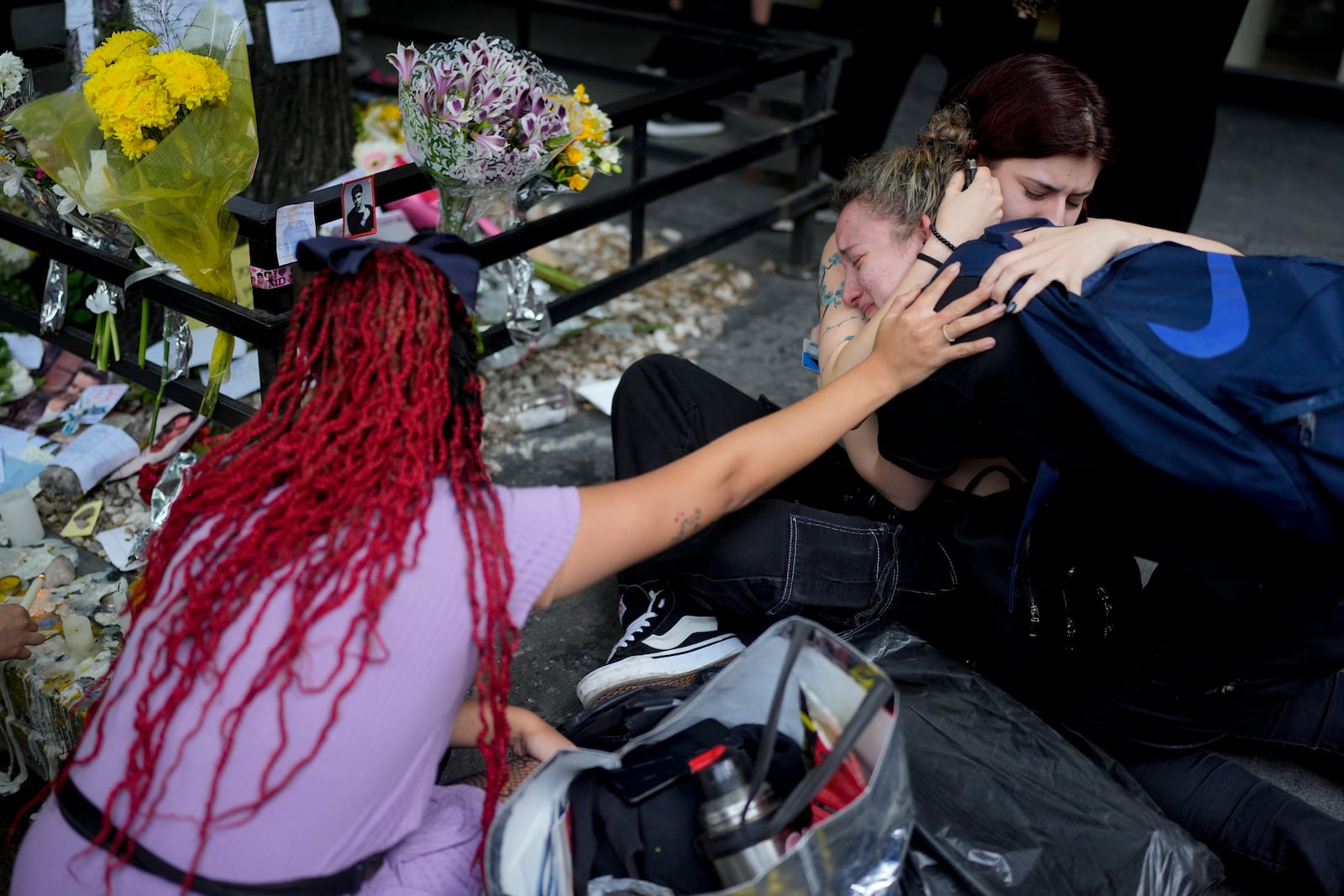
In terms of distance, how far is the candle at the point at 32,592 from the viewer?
2475 millimetres

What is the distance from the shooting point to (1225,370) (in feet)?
5.49

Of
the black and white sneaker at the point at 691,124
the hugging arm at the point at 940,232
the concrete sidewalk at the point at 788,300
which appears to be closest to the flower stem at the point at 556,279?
the concrete sidewalk at the point at 788,300

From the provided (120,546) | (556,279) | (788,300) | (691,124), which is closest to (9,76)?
(120,546)

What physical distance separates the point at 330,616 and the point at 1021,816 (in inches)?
45.2

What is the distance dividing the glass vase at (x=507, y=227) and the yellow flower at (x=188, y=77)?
1.74 ft

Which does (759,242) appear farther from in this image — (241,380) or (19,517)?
(19,517)

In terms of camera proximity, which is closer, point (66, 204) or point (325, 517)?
point (325, 517)

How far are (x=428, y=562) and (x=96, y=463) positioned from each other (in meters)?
2.03

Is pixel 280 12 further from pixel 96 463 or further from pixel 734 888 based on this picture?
pixel 734 888

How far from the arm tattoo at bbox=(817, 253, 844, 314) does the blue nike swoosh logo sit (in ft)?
2.46

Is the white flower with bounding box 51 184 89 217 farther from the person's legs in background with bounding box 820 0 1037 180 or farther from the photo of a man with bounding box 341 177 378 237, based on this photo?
the person's legs in background with bounding box 820 0 1037 180

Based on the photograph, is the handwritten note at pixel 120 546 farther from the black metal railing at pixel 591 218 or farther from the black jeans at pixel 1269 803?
the black jeans at pixel 1269 803

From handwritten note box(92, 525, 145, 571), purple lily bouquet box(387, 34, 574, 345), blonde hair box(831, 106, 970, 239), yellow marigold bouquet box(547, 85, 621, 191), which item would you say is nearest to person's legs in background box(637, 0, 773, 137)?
yellow marigold bouquet box(547, 85, 621, 191)

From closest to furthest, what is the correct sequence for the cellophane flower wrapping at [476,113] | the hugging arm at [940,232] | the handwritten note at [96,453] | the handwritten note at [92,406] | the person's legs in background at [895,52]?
the hugging arm at [940,232] → the cellophane flower wrapping at [476,113] → the handwritten note at [96,453] → the handwritten note at [92,406] → the person's legs in background at [895,52]
